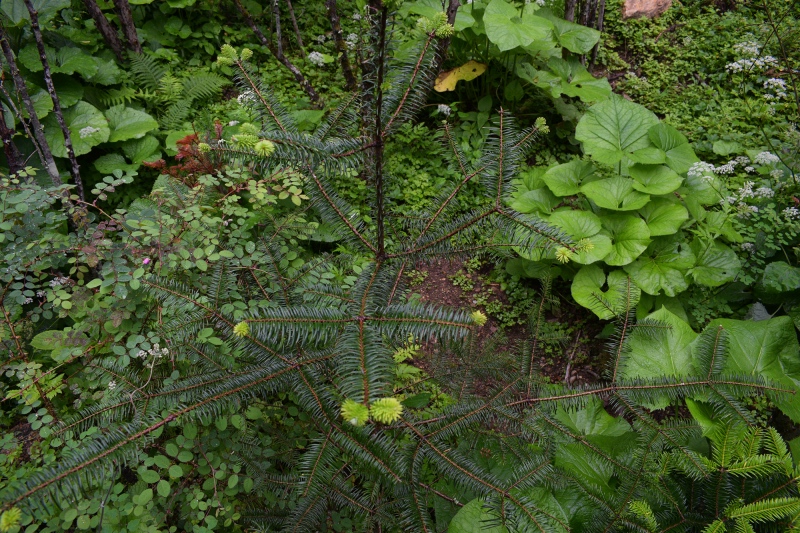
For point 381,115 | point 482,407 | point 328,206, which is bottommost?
point 482,407

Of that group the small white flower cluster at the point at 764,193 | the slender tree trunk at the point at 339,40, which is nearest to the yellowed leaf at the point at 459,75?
the slender tree trunk at the point at 339,40

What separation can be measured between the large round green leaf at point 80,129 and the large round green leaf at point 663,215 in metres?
3.45

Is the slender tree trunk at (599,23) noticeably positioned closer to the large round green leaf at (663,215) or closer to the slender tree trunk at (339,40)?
the large round green leaf at (663,215)

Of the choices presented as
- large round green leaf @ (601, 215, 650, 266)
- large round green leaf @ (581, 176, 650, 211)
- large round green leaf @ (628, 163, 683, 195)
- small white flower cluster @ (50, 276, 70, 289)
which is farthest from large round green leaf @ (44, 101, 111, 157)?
large round green leaf @ (628, 163, 683, 195)

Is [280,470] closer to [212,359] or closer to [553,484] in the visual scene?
[212,359]

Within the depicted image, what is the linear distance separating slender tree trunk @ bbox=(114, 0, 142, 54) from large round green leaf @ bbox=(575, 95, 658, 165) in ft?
11.8

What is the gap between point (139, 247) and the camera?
195 cm

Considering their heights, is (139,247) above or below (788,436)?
above

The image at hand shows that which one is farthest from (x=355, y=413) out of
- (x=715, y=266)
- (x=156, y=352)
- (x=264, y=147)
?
(x=715, y=266)

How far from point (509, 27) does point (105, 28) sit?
3116 mm

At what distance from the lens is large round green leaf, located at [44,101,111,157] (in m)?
3.12

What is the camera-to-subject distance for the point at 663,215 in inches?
116

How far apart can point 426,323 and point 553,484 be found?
78 cm

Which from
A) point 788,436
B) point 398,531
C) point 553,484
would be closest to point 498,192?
point 553,484
